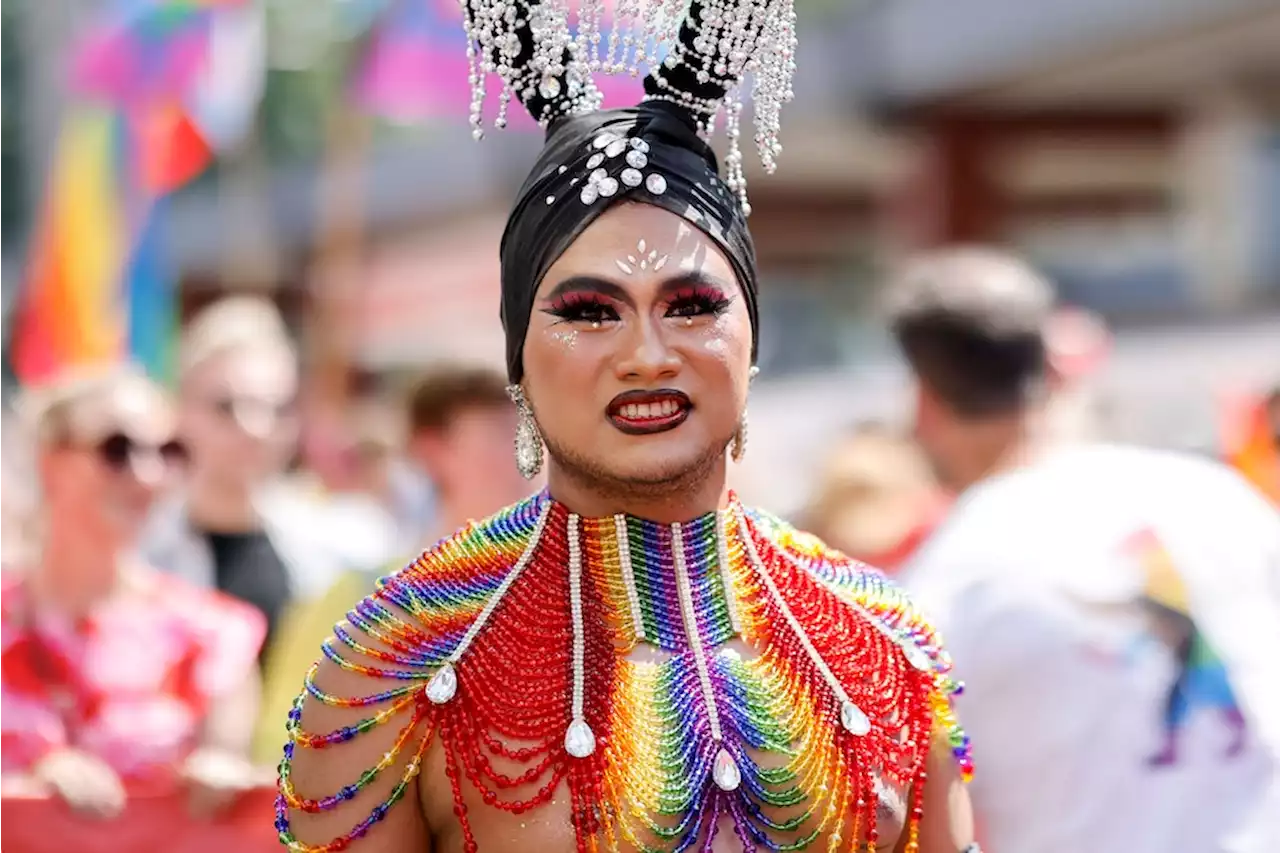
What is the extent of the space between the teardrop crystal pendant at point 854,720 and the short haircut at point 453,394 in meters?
2.14

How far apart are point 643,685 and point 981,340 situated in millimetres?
1664

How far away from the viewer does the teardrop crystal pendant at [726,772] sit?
2109 mm

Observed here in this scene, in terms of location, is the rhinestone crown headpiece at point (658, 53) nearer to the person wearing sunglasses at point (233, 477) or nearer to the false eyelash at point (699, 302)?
the false eyelash at point (699, 302)

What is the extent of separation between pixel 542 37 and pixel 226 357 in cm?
292

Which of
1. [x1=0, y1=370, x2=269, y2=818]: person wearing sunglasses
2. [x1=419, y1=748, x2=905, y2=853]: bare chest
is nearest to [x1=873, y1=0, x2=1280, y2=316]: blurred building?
[x1=0, y1=370, x2=269, y2=818]: person wearing sunglasses

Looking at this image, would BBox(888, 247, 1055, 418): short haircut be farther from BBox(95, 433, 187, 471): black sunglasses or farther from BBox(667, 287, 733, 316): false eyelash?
BBox(95, 433, 187, 471): black sunglasses

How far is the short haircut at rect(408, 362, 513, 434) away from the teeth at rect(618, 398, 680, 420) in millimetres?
2142

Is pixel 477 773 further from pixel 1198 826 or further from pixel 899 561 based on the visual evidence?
pixel 899 561

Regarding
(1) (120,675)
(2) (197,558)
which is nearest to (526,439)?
(1) (120,675)

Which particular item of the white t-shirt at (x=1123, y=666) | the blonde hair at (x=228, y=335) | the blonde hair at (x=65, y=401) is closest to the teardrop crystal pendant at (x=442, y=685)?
the white t-shirt at (x=1123, y=666)

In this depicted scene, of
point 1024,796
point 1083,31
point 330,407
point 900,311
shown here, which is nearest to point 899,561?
point 900,311

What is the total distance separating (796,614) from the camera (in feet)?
7.56

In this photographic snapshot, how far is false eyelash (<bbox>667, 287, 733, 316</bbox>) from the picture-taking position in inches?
83.7

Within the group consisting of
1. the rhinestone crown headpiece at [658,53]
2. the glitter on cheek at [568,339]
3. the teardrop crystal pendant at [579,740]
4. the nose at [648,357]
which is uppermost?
the rhinestone crown headpiece at [658,53]
